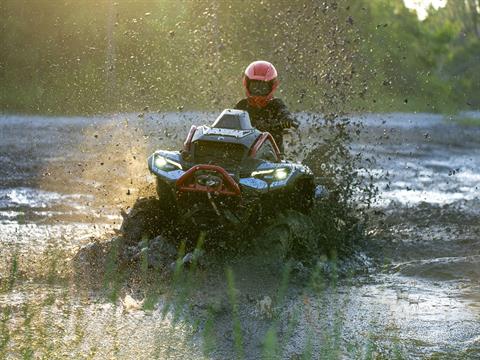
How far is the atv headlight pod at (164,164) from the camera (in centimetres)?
1022

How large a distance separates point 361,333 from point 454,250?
4.92 metres

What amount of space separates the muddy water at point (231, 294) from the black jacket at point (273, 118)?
1.93m

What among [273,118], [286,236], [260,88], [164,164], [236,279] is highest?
[260,88]

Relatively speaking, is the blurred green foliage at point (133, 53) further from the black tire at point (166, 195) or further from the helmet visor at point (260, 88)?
the black tire at point (166, 195)

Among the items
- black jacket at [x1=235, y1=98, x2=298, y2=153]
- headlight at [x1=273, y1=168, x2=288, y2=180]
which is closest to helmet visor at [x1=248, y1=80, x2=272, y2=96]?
black jacket at [x1=235, y1=98, x2=298, y2=153]

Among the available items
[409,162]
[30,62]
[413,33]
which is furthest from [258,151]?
[413,33]

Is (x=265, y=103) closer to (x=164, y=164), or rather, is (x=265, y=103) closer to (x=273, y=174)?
(x=273, y=174)

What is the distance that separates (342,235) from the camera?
41.6 feet

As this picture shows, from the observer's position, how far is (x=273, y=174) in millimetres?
10164

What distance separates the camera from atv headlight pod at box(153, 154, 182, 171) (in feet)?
33.5

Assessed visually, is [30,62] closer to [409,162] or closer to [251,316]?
[409,162]

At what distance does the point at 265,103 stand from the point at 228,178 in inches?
117

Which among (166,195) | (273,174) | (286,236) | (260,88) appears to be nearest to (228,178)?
(273,174)

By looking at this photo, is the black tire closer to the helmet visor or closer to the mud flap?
the mud flap
